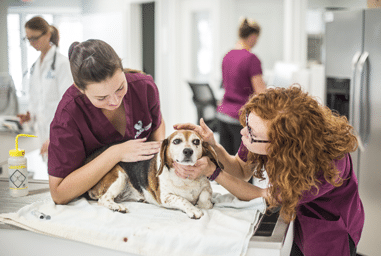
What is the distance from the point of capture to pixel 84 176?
1371 millimetres

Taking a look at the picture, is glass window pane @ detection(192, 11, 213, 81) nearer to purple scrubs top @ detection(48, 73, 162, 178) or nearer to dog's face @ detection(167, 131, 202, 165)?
purple scrubs top @ detection(48, 73, 162, 178)

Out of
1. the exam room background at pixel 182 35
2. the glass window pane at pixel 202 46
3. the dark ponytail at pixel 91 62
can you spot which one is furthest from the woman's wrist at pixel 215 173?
the glass window pane at pixel 202 46

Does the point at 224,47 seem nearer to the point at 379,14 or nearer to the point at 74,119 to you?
the point at 379,14

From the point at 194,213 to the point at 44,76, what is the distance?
129 centimetres

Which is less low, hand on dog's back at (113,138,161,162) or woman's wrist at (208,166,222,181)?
hand on dog's back at (113,138,161,162)

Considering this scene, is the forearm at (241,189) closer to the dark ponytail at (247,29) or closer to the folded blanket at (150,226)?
the folded blanket at (150,226)

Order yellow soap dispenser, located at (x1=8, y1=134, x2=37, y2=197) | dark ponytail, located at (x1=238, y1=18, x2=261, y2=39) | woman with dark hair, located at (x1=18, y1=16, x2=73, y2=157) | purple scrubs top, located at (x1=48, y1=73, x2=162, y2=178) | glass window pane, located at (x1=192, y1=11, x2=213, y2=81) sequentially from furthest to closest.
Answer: glass window pane, located at (x1=192, y1=11, x2=213, y2=81) < dark ponytail, located at (x1=238, y1=18, x2=261, y2=39) < woman with dark hair, located at (x1=18, y1=16, x2=73, y2=157) < yellow soap dispenser, located at (x1=8, y1=134, x2=37, y2=197) < purple scrubs top, located at (x1=48, y1=73, x2=162, y2=178)

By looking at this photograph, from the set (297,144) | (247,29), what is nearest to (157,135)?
(297,144)

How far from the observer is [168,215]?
4.33ft

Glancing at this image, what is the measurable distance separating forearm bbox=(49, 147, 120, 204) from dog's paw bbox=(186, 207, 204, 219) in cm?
30

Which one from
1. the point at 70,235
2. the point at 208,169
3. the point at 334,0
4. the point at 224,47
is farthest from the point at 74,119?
the point at 224,47

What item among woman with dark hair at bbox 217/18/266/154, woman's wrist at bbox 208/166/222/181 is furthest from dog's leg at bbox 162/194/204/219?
woman with dark hair at bbox 217/18/266/154

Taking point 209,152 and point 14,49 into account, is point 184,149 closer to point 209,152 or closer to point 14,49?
point 209,152

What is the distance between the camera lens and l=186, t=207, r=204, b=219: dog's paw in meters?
1.29
